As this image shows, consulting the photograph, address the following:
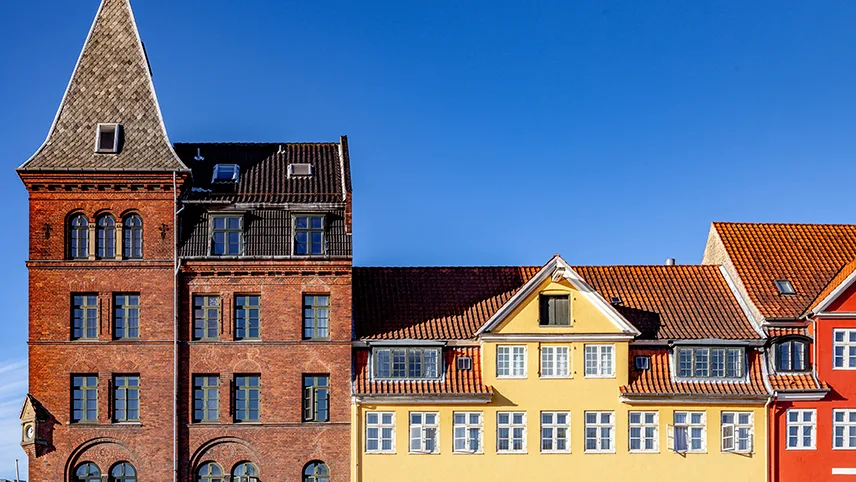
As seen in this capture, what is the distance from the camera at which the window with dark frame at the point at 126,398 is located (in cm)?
4747

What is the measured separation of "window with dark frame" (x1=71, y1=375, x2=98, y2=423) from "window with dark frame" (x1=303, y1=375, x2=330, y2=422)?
820 centimetres

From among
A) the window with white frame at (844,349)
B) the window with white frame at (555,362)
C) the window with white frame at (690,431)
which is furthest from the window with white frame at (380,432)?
the window with white frame at (844,349)

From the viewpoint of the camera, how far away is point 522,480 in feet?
157

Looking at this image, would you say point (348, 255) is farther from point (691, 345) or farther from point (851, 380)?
point (851, 380)

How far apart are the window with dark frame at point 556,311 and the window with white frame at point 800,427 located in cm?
979

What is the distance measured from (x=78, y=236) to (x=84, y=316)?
320 centimetres

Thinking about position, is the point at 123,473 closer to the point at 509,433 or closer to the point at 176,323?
the point at 176,323

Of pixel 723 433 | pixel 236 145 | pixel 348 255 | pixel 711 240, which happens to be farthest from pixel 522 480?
pixel 236 145

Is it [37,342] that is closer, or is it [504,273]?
[37,342]

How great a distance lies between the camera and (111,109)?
50.0 m

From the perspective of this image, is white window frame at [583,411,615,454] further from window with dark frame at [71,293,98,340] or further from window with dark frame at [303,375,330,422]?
window with dark frame at [71,293,98,340]

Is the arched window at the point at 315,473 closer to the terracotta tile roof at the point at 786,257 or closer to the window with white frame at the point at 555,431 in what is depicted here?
the window with white frame at the point at 555,431

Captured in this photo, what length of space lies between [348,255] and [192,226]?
6409mm

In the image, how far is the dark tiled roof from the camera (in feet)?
160
